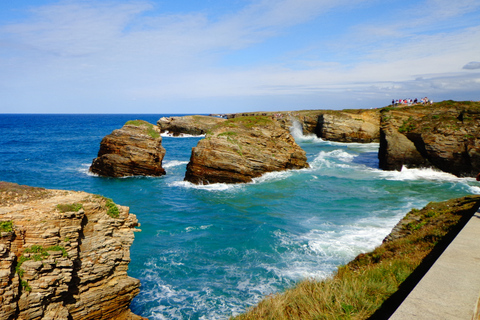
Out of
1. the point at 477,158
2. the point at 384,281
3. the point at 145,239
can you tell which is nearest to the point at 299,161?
the point at 477,158

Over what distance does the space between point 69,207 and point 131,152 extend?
25096 mm

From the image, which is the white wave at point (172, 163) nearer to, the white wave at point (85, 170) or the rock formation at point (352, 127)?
the white wave at point (85, 170)

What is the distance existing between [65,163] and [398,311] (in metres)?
48.0

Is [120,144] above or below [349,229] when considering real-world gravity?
above

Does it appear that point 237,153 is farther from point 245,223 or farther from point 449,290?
point 449,290

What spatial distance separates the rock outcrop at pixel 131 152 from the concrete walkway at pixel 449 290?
31.0 metres

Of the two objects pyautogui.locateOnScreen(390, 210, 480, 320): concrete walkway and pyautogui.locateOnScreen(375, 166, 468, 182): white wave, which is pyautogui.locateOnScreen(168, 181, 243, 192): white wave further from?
pyautogui.locateOnScreen(390, 210, 480, 320): concrete walkway

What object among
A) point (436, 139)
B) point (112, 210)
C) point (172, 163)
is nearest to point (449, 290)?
point (112, 210)

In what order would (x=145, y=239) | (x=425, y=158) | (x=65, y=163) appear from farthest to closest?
(x=65, y=163) < (x=425, y=158) < (x=145, y=239)

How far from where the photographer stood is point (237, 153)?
3200 cm

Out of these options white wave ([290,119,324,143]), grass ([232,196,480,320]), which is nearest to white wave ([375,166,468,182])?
grass ([232,196,480,320])

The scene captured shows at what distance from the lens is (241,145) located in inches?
1277

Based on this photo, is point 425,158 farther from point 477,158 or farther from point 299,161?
point 299,161

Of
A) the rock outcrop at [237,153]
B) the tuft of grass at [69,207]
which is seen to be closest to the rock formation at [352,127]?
the rock outcrop at [237,153]
